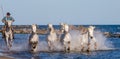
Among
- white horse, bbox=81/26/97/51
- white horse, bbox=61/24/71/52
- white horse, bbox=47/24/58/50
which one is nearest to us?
white horse, bbox=61/24/71/52

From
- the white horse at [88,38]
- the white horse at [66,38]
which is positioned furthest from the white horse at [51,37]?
the white horse at [88,38]

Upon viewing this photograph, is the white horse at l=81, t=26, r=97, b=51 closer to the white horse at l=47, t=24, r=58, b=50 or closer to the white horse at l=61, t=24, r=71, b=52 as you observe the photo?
the white horse at l=61, t=24, r=71, b=52

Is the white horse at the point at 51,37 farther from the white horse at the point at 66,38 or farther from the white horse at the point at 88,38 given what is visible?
the white horse at the point at 88,38

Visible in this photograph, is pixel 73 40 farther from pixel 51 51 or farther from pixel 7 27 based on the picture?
pixel 7 27

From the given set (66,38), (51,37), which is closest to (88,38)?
(66,38)

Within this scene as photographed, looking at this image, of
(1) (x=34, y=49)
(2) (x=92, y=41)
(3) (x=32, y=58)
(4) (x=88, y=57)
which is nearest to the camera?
(3) (x=32, y=58)

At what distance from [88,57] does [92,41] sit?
4.91 meters

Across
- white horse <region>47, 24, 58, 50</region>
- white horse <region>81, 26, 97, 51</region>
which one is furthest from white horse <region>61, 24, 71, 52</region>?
white horse <region>81, 26, 97, 51</region>

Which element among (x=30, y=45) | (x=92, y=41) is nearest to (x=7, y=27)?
(x=30, y=45)

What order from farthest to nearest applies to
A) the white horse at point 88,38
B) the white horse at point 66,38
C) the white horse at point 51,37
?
the white horse at point 88,38 → the white horse at point 51,37 → the white horse at point 66,38

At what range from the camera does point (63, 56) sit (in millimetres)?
26797

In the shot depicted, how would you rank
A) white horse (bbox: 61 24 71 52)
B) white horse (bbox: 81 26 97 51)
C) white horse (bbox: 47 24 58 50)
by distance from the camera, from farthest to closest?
1. white horse (bbox: 81 26 97 51)
2. white horse (bbox: 47 24 58 50)
3. white horse (bbox: 61 24 71 52)

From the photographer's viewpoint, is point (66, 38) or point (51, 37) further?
point (51, 37)

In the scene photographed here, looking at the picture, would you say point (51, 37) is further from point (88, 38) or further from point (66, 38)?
point (88, 38)
